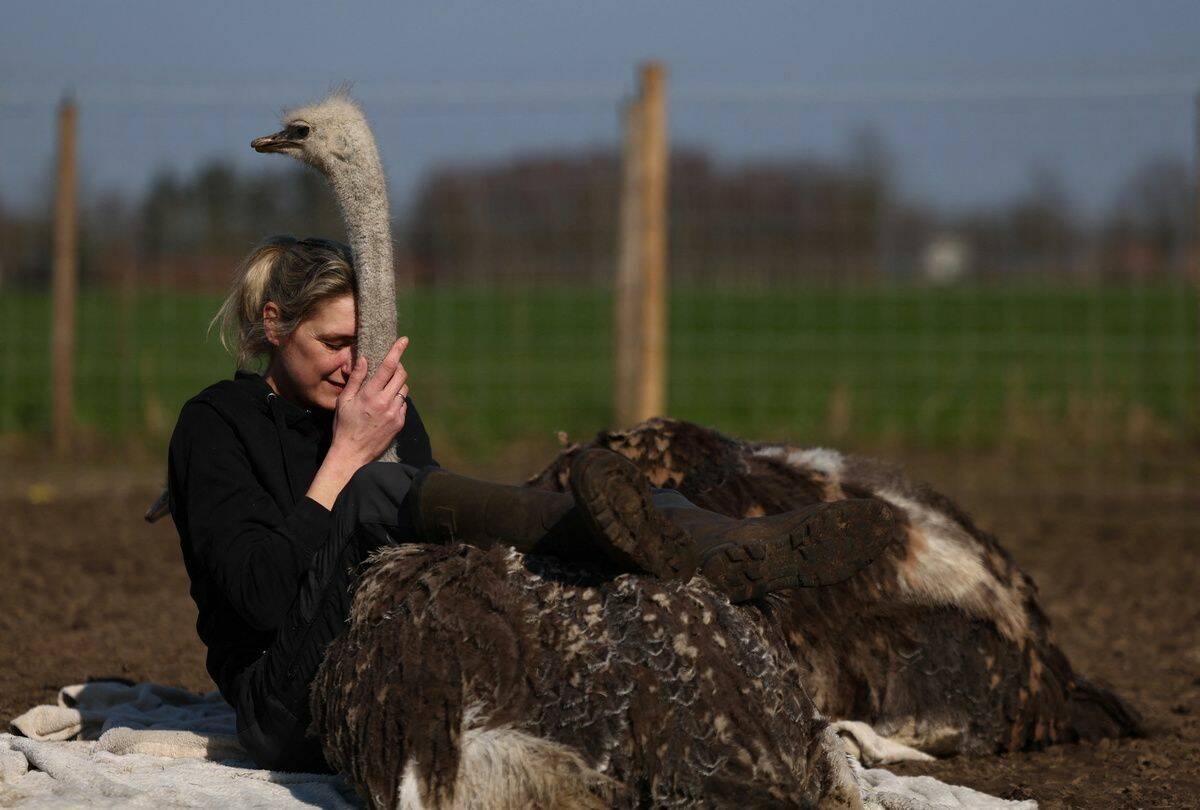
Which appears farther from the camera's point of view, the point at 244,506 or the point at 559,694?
the point at 244,506

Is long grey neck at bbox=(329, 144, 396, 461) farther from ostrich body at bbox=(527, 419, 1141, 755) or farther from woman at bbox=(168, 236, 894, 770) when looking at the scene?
ostrich body at bbox=(527, 419, 1141, 755)

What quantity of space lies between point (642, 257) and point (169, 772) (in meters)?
6.12

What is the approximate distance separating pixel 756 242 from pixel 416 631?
722cm

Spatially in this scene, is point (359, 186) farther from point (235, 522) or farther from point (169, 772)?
point (169, 772)

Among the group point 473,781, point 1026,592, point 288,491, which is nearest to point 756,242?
Answer: point 1026,592

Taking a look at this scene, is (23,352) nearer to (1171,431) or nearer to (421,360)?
(421,360)

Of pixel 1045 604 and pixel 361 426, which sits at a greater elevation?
pixel 361 426

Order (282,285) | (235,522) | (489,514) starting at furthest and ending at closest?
1. (282,285)
2. (235,522)
3. (489,514)

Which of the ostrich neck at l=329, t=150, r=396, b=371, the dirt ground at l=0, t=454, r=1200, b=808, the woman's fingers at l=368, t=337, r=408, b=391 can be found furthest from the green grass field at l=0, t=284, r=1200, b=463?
the woman's fingers at l=368, t=337, r=408, b=391

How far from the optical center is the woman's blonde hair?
12.1 ft

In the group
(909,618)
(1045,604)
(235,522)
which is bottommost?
(1045,604)

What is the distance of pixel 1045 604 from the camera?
6.32 metres

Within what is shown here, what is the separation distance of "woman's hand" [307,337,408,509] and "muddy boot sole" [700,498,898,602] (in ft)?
2.99

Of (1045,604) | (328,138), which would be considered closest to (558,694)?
(328,138)
